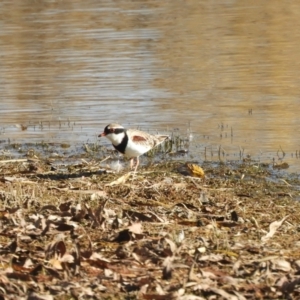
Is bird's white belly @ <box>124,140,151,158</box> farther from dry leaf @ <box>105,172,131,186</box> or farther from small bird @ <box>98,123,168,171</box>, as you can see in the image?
dry leaf @ <box>105,172,131,186</box>

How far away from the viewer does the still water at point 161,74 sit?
1274cm

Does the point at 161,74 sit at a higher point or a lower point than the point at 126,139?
higher

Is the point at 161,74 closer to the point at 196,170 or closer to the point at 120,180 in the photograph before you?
the point at 196,170

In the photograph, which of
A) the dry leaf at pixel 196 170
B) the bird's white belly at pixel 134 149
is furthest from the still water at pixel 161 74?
the bird's white belly at pixel 134 149

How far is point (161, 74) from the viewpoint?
17.2 m

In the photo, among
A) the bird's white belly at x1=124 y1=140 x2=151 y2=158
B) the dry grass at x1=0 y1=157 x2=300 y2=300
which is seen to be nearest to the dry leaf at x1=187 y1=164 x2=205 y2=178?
the dry grass at x1=0 y1=157 x2=300 y2=300

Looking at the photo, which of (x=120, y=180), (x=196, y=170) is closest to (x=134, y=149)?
(x=196, y=170)

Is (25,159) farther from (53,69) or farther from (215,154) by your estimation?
(53,69)

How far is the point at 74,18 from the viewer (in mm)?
26625

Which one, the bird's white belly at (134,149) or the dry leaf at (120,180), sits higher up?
the bird's white belly at (134,149)

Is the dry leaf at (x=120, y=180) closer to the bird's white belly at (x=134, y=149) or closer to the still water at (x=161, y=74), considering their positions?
the bird's white belly at (x=134, y=149)

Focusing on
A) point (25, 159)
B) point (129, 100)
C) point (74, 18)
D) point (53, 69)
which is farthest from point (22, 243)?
point (74, 18)

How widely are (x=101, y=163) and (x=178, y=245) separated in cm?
483

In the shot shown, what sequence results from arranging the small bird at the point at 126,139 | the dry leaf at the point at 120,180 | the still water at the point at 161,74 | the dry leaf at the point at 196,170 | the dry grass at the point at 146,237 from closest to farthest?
the dry grass at the point at 146,237, the dry leaf at the point at 120,180, the small bird at the point at 126,139, the dry leaf at the point at 196,170, the still water at the point at 161,74
